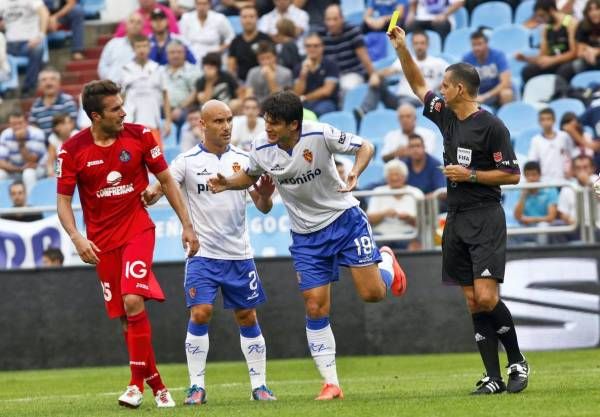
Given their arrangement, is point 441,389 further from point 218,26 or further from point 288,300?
point 218,26

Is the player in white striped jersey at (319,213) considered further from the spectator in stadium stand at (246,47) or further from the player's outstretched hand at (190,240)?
the spectator in stadium stand at (246,47)

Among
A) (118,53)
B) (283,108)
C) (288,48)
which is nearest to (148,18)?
(118,53)

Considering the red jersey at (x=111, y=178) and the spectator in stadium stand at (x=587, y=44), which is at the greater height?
the red jersey at (x=111, y=178)

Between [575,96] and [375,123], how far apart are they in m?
2.89

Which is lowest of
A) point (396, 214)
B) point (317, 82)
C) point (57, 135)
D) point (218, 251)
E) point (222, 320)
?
point (222, 320)

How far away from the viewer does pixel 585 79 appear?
64.5 ft

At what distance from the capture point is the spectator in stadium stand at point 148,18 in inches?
882

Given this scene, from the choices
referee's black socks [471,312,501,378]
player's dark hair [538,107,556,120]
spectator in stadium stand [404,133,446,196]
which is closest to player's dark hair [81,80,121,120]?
referee's black socks [471,312,501,378]

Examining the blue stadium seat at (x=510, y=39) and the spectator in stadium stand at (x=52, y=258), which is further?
the blue stadium seat at (x=510, y=39)

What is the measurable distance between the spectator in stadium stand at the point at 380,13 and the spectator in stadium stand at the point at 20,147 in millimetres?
5431

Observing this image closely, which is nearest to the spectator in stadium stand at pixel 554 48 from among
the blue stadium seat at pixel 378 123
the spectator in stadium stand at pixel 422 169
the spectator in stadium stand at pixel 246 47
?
the blue stadium seat at pixel 378 123

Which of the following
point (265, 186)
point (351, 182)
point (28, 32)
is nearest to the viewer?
point (351, 182)

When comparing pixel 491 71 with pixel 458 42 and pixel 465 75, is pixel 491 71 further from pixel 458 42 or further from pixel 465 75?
pixel 465 75

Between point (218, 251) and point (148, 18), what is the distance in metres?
12.7
